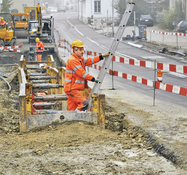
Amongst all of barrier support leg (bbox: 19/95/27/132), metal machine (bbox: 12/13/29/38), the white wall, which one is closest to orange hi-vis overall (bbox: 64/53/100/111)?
barrier support leg (bbox: 19/95/27/132)

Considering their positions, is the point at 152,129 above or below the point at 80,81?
below

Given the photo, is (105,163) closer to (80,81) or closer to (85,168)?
(85,168)

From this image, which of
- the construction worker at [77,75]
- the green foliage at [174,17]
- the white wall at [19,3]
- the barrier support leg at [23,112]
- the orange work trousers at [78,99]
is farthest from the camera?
the white wall at [19,3]

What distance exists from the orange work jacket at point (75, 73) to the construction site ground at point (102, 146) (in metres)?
0.84

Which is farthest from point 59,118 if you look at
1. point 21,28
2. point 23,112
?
point 21,28

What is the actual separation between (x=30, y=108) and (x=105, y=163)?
2.26 metres

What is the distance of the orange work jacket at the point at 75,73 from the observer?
→ 697 cm

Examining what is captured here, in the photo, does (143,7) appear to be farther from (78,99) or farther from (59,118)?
(59,118)

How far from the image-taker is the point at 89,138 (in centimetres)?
631

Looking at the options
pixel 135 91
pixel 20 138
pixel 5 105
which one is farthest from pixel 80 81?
pixel 135 91

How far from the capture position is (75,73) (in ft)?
23.3

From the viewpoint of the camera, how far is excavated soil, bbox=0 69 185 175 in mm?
5004

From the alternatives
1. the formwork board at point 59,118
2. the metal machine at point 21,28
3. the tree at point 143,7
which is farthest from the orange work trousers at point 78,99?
the tree at point 143,7

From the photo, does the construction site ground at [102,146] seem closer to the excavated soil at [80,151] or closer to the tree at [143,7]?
the excavated soil at [80,151]
